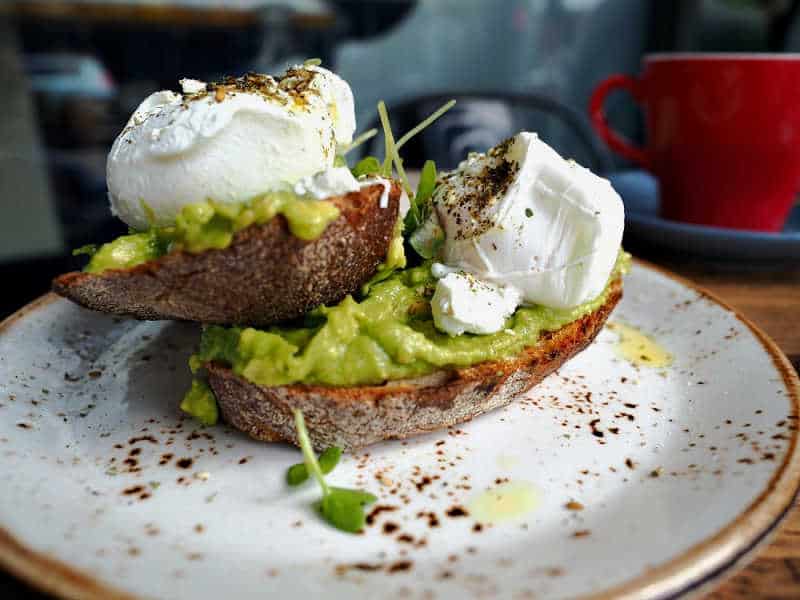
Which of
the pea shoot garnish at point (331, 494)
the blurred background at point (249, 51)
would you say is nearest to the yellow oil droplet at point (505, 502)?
the pea shoot garnish at point (331, 494)

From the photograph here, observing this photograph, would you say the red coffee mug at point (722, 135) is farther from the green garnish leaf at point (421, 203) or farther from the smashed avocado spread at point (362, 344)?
the smashed avocado spread at point (362, 344)

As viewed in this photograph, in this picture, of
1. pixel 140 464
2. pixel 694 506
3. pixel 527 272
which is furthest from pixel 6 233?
pixel 694 506

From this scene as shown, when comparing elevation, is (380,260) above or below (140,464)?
above

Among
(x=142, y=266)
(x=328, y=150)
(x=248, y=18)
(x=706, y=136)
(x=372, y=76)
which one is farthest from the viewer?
(x=372, y=76)

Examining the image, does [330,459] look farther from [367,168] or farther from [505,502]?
[367,168]

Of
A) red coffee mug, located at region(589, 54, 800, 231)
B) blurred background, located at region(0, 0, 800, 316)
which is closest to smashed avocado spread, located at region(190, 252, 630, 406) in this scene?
red coffee mug, located at region(589, 54, 800, 231)

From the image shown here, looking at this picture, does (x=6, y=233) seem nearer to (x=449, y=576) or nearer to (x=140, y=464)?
(x=140, y=464)

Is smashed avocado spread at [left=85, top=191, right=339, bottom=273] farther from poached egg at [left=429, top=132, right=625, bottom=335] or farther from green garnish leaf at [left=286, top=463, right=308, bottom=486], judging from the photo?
green garnish leaf at [left=286, top=463, right=308, bottom=486]
